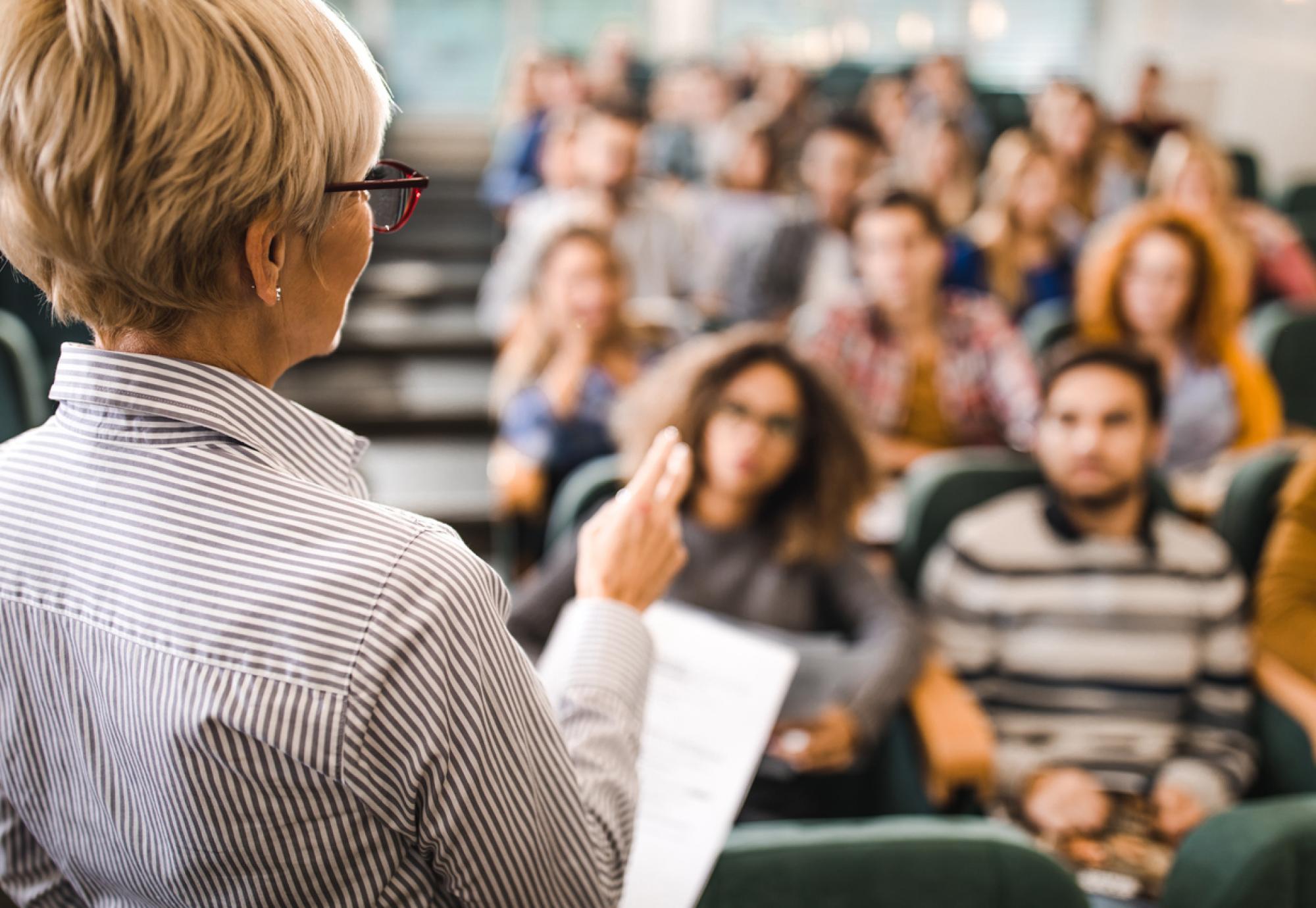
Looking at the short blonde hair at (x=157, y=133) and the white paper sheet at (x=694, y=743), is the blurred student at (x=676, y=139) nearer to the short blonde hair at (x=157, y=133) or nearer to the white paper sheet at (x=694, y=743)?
the white paper sheet at (x=694, y=743)

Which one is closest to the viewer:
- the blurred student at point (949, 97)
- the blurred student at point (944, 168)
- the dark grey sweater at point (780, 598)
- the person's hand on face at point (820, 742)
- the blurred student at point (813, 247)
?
the person's hand on face at point (820, 742)

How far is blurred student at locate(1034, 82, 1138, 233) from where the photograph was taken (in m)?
4.61

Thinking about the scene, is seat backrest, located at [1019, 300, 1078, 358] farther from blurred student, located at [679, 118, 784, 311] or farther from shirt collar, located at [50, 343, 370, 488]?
shirt collar, located at [50, 343, 370, 488]

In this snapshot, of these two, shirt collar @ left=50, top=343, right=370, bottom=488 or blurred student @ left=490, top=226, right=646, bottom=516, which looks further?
blurred student @ left=490, top=226, right=646, bottom=516

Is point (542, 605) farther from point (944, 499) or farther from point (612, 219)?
point (612, 219)

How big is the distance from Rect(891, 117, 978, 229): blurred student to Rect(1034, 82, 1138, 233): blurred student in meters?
0.37

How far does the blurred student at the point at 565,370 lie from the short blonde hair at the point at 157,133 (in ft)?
5.68

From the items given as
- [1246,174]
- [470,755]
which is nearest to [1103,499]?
[470,755]

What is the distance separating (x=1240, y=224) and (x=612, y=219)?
2.40 metres

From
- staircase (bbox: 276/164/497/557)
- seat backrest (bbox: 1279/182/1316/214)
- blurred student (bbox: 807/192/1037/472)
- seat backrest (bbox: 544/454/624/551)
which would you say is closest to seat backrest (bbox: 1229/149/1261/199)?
seat backrest (bbox: 1279/182/1316/214)

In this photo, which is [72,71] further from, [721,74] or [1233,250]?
[721,74]

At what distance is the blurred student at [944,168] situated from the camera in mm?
4570

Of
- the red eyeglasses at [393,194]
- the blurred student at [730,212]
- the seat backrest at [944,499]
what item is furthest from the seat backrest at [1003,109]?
the red eyeglasses at [393,194]

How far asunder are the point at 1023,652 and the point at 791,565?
1.32ft
